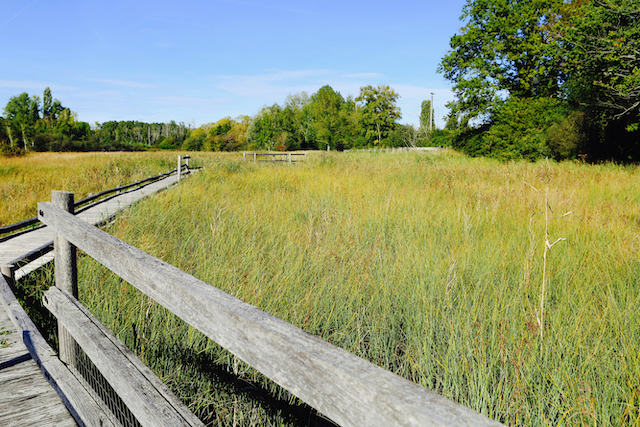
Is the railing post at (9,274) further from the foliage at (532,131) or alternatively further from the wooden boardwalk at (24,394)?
the foliage at (532,131)

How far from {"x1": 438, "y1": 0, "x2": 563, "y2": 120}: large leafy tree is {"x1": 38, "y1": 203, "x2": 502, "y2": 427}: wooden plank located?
2926 cm

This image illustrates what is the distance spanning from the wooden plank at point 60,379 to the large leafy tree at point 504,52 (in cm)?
2876

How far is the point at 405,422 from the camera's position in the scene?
2.41 ft

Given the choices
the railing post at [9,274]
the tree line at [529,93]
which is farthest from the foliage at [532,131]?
the railing post at [9,274]

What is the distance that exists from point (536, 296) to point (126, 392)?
3158mm

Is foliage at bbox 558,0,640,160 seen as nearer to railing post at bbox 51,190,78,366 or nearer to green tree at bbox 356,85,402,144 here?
railing post at bbox 51,190,78,366

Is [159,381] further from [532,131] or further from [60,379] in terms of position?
[532,131]

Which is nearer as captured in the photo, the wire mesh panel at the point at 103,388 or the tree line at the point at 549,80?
the wire mesh panel at the point at 103,388

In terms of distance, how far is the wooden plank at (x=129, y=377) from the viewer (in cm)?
157

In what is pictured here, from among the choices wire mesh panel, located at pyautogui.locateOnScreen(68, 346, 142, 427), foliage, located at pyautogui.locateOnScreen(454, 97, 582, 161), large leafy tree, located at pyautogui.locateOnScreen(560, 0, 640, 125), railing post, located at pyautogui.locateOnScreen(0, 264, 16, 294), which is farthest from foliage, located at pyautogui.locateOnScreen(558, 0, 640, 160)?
railing post, located at pyautogui.locateOnScreen(0, 264, 16, 294)

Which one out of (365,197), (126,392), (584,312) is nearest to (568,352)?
(584,312)

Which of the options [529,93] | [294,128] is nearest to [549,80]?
[529,93]

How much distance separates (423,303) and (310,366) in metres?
2.41

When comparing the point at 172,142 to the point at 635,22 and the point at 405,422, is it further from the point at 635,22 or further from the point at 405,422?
the point at 405,422
